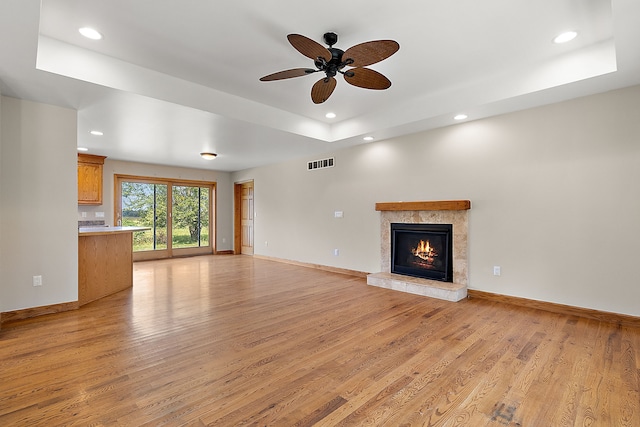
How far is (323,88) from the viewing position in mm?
2896

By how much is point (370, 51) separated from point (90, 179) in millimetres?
6719

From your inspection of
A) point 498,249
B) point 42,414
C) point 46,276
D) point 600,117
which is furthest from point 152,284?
point 600,117

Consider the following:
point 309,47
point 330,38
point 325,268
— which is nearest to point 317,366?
point 309,47

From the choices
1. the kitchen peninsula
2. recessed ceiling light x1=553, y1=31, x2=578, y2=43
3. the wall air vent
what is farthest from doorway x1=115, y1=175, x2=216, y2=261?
recessed ceiling light x1=553, y1=31, x2=578, y2=43

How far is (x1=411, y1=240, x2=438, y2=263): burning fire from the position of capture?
461 cm

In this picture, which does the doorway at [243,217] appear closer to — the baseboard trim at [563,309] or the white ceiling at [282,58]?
the white ceiling at [282,58]

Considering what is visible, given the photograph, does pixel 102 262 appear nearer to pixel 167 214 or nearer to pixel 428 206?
pixel 167 214

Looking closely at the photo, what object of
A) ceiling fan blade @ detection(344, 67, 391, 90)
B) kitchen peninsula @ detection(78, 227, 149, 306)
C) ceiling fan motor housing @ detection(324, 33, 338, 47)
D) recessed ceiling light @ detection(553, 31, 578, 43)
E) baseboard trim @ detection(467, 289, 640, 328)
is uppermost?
recessed ceiling light @ detection(553, 31, 578, 43)

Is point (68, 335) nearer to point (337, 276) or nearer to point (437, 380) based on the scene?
point (437, 380)

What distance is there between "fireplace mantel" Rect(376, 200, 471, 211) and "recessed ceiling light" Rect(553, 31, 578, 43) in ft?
6.57

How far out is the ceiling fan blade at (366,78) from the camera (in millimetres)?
2645

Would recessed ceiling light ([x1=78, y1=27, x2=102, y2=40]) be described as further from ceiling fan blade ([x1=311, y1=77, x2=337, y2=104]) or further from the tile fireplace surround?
the tile fireplace surround

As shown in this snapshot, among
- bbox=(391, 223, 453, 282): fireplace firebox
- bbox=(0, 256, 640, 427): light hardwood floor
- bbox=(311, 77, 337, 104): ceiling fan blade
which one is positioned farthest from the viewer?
bbox=(391, 223, 453, 282): fireplace firebox

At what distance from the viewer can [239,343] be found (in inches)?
104
